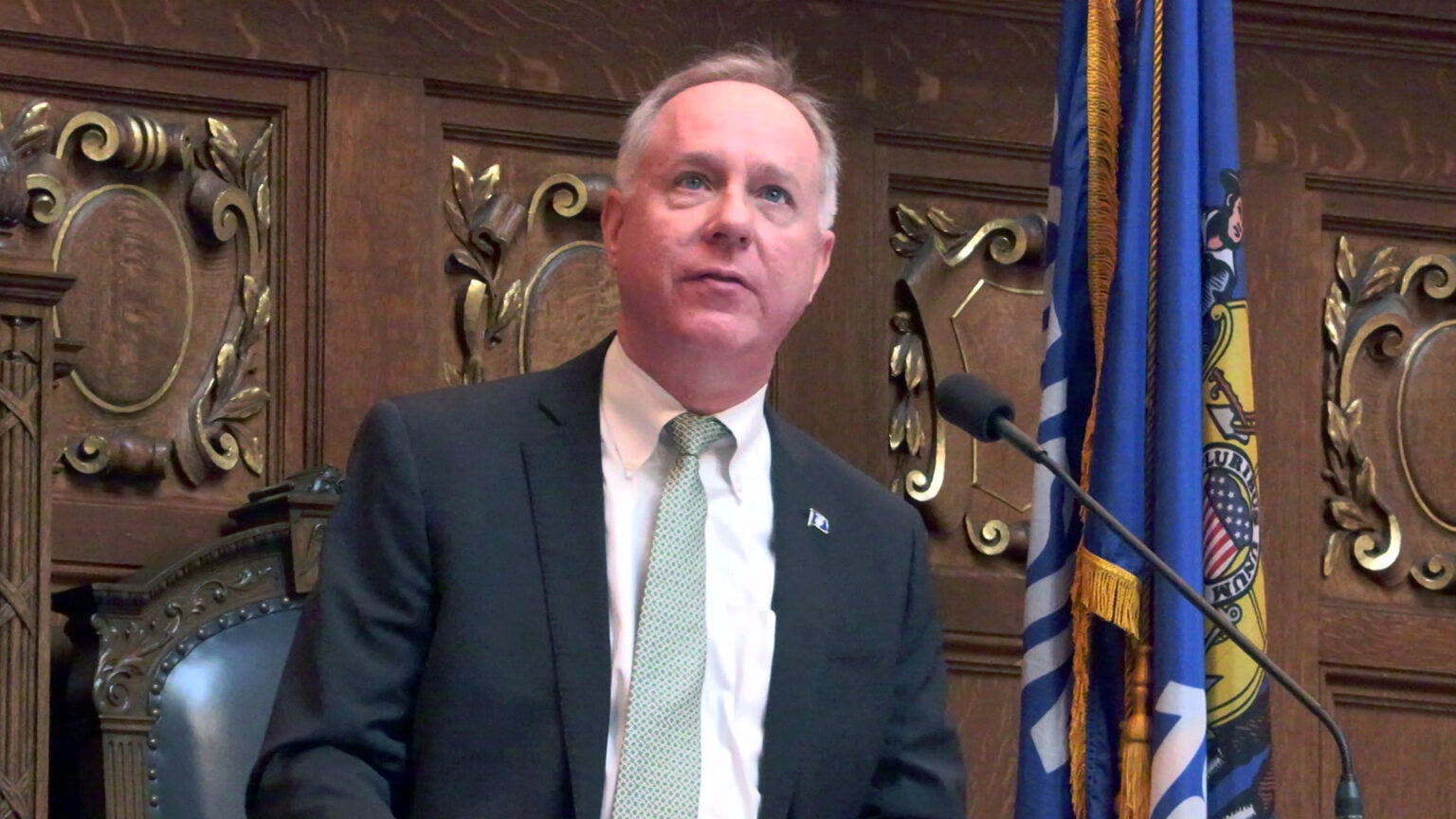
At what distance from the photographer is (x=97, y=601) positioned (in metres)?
3.49

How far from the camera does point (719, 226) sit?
264cm

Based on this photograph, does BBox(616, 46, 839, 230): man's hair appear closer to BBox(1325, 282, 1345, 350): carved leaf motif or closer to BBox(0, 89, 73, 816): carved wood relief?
BBox(0, 89, 73, 816): carved wood relief

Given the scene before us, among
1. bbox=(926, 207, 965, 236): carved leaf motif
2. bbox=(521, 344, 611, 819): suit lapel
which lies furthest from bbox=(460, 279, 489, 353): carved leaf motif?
bbox=(521, 344, 611, 819): suit lapel

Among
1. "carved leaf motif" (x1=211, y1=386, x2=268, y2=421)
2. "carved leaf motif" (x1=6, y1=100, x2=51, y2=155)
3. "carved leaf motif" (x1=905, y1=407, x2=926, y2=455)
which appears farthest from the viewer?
"carved leaf motif" (x1=905, y1=407, x2=926, y2=455)

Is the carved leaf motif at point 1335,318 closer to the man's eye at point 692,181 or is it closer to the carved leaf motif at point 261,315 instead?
the carved leaf motif at point 261,315

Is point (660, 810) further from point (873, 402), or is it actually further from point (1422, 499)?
point (1422, 499)

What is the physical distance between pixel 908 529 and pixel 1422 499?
2.25 metres

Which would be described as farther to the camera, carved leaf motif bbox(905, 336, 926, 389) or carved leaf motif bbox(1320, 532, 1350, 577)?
carved leaf motif bbox(1320, 532, 1350, 577)

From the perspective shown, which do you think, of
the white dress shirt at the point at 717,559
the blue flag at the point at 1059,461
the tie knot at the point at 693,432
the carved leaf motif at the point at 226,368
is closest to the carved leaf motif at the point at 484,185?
the carved leaf motif at the point at 226,368

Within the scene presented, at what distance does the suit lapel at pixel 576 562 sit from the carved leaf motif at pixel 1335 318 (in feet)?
7.92

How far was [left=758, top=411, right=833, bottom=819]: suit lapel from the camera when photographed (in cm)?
251

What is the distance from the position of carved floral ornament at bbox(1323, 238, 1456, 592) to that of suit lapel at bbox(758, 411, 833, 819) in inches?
88.8

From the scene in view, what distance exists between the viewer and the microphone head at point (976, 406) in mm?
2635

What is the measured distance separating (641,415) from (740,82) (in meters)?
0.43
